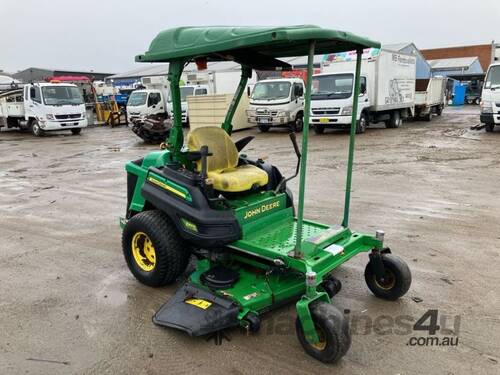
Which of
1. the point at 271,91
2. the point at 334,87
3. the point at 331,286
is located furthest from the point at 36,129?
the point at 331,286

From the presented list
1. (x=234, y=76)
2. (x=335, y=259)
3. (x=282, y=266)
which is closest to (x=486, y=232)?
(x=335, y=259)

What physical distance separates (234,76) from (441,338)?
1961 cm

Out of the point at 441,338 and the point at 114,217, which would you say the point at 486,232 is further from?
the point at 114,217

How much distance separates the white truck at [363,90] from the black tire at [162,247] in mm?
10573

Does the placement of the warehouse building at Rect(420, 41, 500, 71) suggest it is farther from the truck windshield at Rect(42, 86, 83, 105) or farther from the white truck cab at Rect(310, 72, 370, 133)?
the truck windshield at Rect(42, 86, 83, 105)

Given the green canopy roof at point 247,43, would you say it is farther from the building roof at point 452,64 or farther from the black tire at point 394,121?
the building roof at point 452,64

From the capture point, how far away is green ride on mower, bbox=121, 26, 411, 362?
2889mm

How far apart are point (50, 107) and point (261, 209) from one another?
1713 centimetres

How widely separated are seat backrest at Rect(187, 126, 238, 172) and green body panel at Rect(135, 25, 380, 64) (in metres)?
0.70

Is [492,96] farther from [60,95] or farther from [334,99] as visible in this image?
[60,95]

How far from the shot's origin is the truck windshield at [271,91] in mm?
16469

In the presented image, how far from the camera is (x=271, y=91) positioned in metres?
16.7

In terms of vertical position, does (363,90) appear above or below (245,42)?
below

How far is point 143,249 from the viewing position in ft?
13.2
